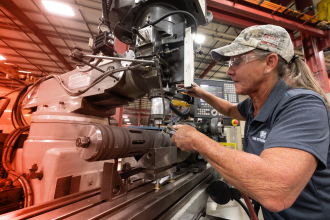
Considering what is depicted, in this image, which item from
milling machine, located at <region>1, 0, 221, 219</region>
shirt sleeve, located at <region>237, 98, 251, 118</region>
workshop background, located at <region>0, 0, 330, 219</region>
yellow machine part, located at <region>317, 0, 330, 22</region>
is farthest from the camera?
yellow machine part, located at <region>317, 0, 330, 22</region>

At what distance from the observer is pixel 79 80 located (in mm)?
1123

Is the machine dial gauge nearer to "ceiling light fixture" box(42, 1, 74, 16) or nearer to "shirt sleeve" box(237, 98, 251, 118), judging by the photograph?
"shirt sleeve" box(237, 98, 251, 118)

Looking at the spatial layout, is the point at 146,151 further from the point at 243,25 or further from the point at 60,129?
the point at 243,25

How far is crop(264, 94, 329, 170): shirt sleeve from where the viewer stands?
504mm

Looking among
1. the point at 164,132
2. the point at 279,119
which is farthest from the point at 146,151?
the point at 279,119

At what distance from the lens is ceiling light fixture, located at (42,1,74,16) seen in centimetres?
341

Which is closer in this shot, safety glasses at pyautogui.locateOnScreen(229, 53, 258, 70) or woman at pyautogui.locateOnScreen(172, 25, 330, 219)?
woman at pyautogui.locateOnScreen(172, 25, 330, 219)

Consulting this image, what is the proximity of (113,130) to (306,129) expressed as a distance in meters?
0.72

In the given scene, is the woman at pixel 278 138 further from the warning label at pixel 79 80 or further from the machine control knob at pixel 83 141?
the warning label at pixel 79 80

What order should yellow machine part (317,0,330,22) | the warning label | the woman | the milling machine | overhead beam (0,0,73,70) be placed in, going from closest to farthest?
the woman
the milling machine
the warning label
yellow machine part (317,0,330,22)
overhead beam (0,0,73,70)

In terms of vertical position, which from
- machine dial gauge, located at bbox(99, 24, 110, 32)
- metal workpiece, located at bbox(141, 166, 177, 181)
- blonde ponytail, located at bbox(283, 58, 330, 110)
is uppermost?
machine dial gauge, located at bbox(99, 24, 110, 32)

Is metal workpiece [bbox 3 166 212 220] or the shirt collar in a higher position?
the shirt collar

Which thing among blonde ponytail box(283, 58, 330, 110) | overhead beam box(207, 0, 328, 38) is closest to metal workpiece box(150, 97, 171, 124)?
blonde ponytail box(283, 58, 330, 110)

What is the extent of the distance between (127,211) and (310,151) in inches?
27.2
